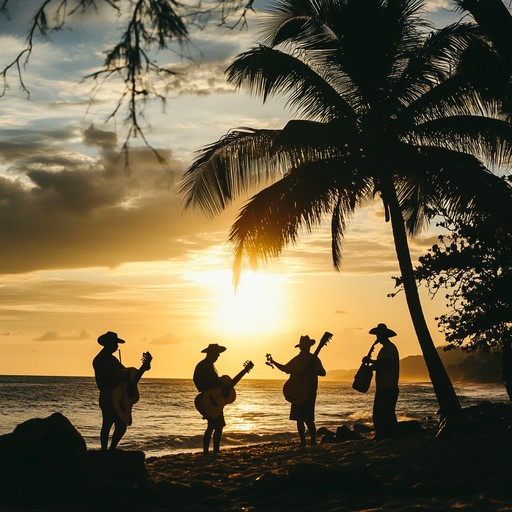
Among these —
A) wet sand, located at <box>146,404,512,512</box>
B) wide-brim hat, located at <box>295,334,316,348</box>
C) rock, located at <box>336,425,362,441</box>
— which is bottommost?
rock, located at <box>336,425,362,441</box>

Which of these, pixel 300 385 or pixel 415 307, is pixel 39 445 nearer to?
pixel 300 385

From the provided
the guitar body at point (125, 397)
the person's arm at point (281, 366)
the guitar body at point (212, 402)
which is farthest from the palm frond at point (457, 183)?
the guitar body at point (125, 397)

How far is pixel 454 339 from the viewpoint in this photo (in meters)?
15.8

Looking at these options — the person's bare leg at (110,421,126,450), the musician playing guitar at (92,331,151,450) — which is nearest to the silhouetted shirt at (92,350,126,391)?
the musician playing guitar at (92,331,151,450)

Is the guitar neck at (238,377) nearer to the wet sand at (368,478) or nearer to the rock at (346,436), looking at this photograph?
the wet sand at (368,478)

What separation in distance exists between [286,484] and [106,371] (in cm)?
369

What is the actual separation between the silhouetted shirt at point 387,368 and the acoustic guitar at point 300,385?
3.61 ft

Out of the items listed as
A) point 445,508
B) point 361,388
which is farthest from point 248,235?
point 445,508

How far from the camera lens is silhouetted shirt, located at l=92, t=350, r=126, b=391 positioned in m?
10.3

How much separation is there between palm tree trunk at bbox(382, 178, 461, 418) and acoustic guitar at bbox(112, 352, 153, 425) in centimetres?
559

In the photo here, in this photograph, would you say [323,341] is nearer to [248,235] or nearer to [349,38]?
[248,235]

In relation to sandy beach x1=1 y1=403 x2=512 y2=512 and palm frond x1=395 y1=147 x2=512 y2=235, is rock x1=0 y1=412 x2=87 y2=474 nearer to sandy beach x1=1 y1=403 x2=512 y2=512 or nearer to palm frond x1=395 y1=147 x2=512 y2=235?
sandy beach x1=1 y1=403 x2=512 y2=512

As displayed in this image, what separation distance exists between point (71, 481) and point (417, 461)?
4.09 meters

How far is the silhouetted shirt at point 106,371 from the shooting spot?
10.3 m
